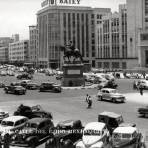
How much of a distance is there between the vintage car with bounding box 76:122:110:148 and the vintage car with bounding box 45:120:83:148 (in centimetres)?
77

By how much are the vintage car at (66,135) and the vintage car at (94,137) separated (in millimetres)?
772

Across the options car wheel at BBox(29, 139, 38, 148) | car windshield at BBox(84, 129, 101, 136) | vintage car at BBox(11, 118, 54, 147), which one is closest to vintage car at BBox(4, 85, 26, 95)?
vintage car at BBox(11, 118, 54, 147)

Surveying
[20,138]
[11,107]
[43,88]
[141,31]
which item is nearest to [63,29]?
[141,31]

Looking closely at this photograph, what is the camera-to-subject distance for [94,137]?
19.5 metres

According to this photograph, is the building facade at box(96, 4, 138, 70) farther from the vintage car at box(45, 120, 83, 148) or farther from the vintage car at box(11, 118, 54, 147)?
the vintage car at box(45, 120, 83, 148)

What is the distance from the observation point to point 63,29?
172875 millimetres

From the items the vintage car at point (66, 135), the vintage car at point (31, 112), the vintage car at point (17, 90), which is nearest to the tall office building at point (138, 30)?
the vintage car at point (17, 90)

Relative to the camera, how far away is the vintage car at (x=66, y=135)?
19359mm

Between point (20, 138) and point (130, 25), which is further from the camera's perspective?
point (130, 25)

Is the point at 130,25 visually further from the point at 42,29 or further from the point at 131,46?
the point at 42,29

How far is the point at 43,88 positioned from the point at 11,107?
58.7 ft

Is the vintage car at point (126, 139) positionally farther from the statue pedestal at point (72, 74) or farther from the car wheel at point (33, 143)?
the statue pedestal at point (72, 74)

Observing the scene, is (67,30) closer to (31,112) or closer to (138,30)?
(138,30)

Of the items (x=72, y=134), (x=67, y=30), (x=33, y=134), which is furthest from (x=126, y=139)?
(x=67, y=30)
